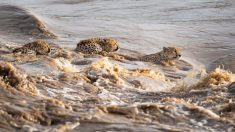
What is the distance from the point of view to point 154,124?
579cm

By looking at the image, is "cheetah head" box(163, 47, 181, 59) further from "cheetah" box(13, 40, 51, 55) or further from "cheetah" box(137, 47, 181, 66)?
"cheetah" box(13, 40, 51, 55)

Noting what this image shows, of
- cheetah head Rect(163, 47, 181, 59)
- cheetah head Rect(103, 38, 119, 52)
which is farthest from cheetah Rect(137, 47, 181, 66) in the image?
cheetah head Rect(103, 38, 119, 52)

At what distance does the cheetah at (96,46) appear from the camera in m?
13.0

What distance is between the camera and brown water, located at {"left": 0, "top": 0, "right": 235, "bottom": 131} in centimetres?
583

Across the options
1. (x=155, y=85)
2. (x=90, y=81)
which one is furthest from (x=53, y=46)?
(x=90, y=81)

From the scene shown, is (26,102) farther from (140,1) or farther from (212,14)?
(140,1)

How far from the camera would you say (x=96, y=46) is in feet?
42.9

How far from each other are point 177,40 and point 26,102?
34.0 ft

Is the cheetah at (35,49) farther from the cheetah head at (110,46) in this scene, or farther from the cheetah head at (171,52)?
the cheetah head at (171,52)

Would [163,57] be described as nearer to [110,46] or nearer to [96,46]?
[110,46]

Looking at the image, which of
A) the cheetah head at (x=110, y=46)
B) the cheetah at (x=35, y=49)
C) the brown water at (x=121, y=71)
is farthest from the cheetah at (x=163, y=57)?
the cheetah at (x=35, y=49)

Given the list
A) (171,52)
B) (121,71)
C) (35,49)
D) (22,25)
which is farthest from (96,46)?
(22,25)

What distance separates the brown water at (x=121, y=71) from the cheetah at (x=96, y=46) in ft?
1.55

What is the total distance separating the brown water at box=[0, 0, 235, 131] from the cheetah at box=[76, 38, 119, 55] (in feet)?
1.55
